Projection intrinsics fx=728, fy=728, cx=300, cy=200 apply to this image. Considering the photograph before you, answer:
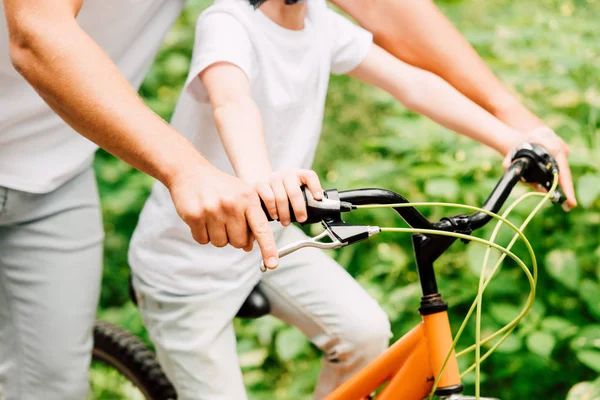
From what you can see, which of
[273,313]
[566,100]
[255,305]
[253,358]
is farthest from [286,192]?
[566,100]

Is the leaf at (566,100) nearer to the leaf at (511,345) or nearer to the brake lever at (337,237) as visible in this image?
the leaf at (511,345)

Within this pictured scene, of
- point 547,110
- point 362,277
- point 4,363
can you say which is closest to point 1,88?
point 4,363

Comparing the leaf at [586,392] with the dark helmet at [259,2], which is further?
the leaf at [586,392]

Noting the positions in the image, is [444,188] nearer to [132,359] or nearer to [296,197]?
[132,359]

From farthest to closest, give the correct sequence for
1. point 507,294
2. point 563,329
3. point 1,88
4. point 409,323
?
point 409,323, point 507,294, point 563,329, point 1,88

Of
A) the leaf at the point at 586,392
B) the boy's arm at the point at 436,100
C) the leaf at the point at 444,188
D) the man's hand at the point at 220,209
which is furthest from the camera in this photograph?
the leaf at the point at 444,188

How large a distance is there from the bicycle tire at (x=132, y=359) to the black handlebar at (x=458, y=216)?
106 cm

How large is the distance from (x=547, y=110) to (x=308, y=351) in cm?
121

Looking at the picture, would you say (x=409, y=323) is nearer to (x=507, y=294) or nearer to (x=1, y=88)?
(x=507, y=294)

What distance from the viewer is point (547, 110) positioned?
102 inches

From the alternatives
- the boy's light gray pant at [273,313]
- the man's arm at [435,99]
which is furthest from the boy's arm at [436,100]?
the boy's light gray pant at [273,313]

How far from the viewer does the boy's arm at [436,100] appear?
1435mm

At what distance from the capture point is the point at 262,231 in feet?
2.93

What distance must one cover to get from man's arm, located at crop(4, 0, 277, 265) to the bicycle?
0.09 metres
